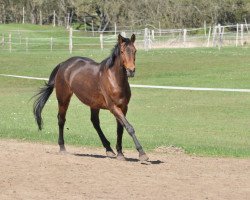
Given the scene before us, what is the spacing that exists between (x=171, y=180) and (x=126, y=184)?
2.61 ft

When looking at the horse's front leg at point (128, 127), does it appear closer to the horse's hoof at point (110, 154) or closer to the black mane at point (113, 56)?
the black mane at point (113, 56)

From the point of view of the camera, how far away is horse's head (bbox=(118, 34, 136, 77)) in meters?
11.6

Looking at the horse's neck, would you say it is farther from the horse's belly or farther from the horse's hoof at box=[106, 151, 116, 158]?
the horse's hoof at box=[106, 151, 116, 158]

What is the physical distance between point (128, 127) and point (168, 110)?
1097cm

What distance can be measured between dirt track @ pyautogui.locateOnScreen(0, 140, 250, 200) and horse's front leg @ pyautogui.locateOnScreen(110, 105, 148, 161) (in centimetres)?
18

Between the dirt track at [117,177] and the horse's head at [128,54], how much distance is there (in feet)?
5.04

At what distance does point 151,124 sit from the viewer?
63.6ft

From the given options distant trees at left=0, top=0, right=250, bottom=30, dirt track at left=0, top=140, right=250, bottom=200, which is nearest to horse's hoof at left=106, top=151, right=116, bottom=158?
dirt track at left=0, top=140, right=250, bottom=200

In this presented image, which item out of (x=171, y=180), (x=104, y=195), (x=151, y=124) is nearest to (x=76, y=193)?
(x=104, y=195)

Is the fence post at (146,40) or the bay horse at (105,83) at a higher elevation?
the bay horse at (105,83)

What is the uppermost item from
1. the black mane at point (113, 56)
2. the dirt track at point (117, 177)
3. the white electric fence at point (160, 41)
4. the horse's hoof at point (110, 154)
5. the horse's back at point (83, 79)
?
the black mane at point (113, 56)

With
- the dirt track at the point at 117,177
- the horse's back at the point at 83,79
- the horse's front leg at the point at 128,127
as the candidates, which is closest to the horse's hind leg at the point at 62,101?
the horse's back at the point at 83,79

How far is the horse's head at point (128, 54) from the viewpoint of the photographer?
38.2ft

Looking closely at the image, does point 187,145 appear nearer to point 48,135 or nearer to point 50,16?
point 48,135
